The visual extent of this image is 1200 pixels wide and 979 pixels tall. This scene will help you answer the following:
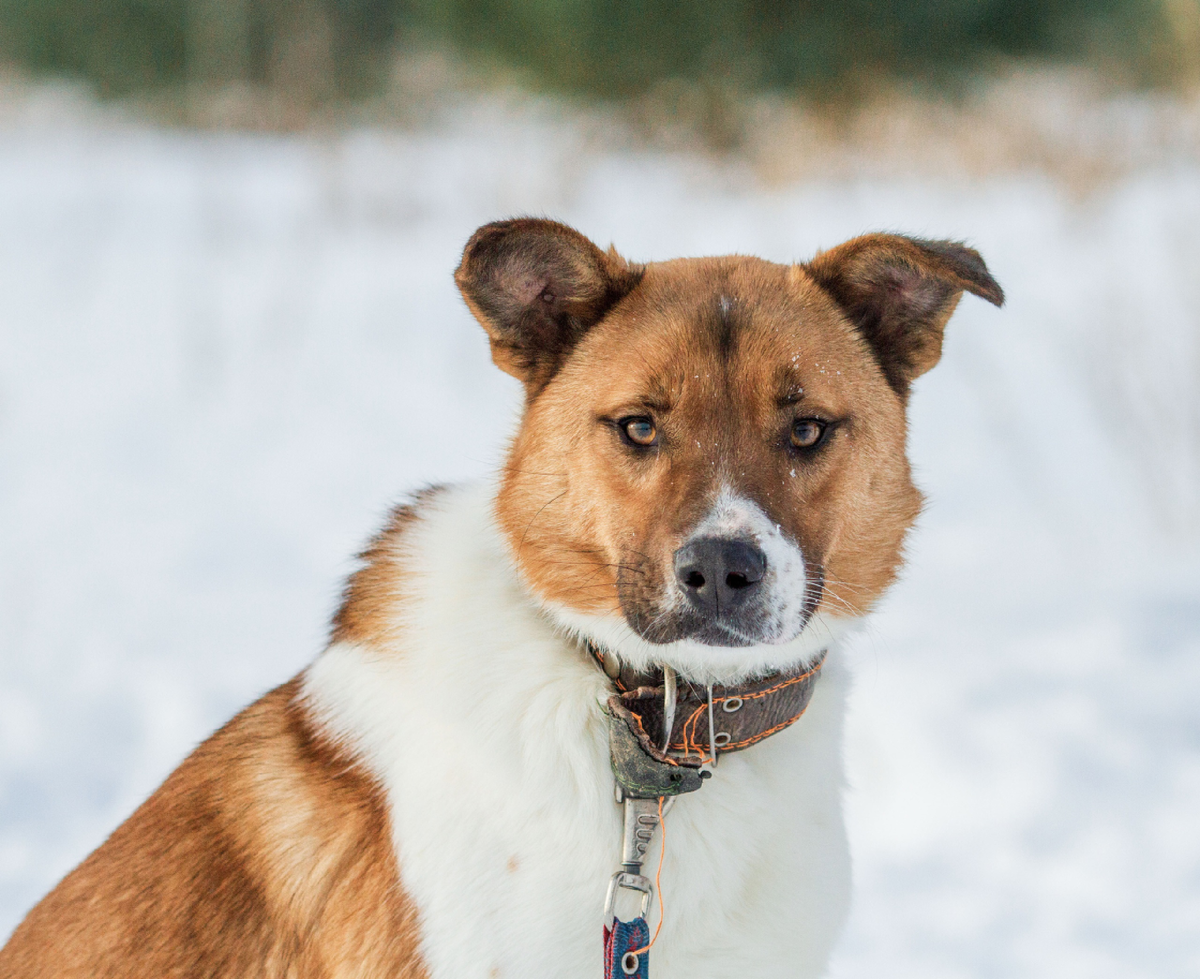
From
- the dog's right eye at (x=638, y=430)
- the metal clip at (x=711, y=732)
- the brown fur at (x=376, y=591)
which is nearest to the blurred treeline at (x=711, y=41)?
the brown fur at (x=376, y=591)

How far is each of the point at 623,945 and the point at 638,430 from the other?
3.12 ft

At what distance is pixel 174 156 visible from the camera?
15.1 meters

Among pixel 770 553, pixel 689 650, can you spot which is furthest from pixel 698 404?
pixel 689 650

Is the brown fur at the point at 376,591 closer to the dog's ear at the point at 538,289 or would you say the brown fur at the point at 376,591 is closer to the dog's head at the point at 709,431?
the dog's head at the point at 709,431

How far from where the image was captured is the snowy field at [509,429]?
341 centimetres

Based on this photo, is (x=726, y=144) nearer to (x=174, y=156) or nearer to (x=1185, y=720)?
(x=174, y=156)

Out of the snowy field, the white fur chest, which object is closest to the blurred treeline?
the snowy field

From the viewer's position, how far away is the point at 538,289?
2.34 m

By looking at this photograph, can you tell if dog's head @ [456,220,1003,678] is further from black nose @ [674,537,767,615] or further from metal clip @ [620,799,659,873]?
metal clip @ [620,799,659,873]

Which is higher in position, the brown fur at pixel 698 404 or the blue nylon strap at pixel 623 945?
the brown fur at pixel 698 404

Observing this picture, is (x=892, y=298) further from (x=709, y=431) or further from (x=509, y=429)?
(x=509, y=429)

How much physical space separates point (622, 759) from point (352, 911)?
0.55 m

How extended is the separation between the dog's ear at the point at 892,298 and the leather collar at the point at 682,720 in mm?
806

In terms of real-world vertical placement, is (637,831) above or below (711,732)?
below
